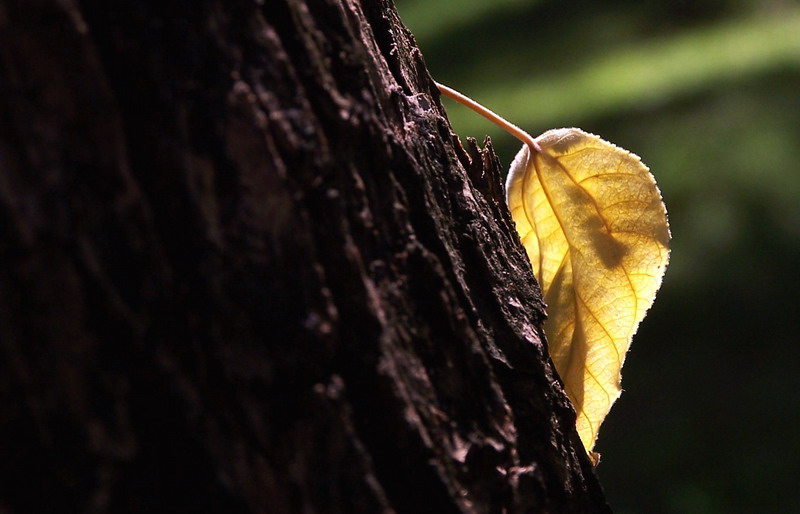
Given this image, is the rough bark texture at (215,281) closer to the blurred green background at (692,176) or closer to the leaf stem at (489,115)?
the leaf stem at (489,115)

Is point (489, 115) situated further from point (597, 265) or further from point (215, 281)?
point (215, 281)

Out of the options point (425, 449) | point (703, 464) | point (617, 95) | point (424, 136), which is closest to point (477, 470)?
point (425, 449)

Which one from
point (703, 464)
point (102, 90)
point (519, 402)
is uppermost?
point (102, 90)

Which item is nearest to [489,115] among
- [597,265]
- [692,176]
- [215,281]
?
[597,265]

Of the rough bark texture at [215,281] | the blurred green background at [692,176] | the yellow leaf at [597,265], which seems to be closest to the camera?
the rough bark texture at [215,281]

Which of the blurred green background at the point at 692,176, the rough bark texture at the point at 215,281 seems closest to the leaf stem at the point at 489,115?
the rough bark texture at the point at 215,281

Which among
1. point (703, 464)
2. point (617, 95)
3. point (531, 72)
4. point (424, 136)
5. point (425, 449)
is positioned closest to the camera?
point (425, 449)

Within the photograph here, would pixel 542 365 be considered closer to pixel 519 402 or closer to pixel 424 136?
pixel 519 402
